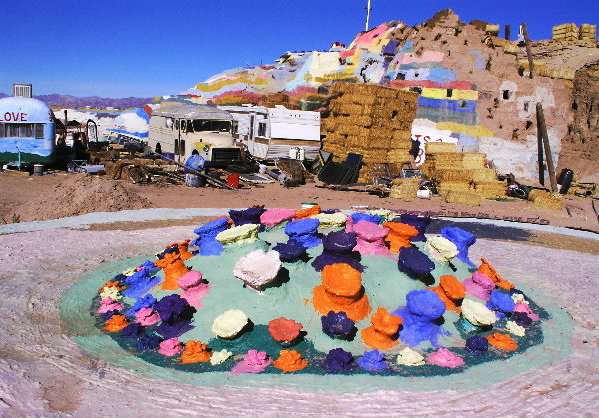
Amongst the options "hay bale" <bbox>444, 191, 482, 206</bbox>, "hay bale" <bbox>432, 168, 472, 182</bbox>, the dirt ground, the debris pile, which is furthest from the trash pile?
"hay bale" <bbox>432, 168, 472, 182</bbox>

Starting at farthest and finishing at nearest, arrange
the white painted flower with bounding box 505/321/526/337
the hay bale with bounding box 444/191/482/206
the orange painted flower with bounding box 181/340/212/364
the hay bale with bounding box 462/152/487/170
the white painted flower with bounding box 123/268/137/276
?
the hay bale with bounding box 462/152/487/170, the hay bale with bounding box 444/191/482/206, the white painted flower with bounding box 123/268/137/276, the white painted flower with bounding box 505/321/526/337, the orange painted flower with bounding box 181/340/212/364

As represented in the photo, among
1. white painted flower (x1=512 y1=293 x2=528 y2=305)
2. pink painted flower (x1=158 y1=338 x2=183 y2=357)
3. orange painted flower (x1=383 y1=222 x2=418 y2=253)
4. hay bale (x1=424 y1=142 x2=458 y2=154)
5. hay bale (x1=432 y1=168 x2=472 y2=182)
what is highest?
hay bale (x1=424 y1=142 x2=458 y2=154)

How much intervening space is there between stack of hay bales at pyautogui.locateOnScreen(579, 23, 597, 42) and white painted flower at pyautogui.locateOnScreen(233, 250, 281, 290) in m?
38.5

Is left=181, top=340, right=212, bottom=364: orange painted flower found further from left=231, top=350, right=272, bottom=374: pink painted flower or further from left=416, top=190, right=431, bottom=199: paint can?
left=416, top=190, right=431, bottom=199: paint can

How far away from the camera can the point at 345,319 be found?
660 cm

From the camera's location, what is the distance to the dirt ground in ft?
49.5

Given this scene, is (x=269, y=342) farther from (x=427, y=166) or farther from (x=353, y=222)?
(x=427, y=166)

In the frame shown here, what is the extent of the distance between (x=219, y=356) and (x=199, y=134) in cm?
1876

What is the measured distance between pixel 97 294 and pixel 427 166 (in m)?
19.6

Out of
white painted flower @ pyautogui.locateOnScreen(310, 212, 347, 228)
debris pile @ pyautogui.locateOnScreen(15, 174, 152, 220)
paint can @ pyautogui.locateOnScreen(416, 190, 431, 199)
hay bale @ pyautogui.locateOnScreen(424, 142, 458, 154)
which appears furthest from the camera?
hay bale @ pyautogui.locateOnScreen(424, 142, 458, 154)

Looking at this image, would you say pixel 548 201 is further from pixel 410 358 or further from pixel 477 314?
pixel 410 358

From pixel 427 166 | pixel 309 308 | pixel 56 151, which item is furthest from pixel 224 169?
pixel 309 308

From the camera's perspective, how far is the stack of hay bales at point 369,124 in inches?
1024

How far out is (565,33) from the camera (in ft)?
125
